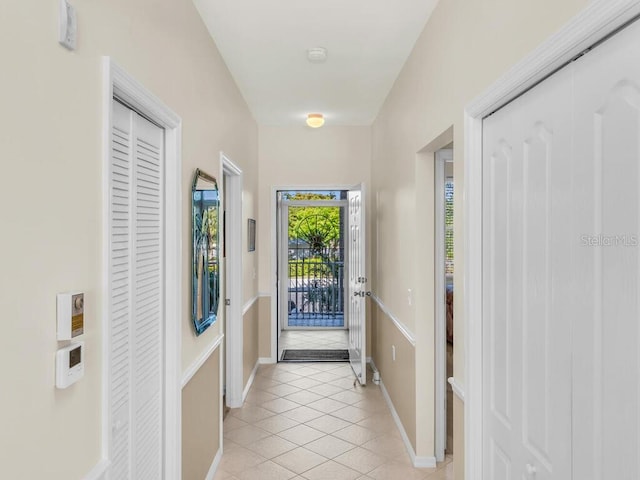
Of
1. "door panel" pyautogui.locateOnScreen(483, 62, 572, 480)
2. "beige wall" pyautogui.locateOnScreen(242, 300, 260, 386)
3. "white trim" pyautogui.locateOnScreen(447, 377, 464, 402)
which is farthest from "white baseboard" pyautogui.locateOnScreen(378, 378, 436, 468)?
"beige wall" pyautogui.locateOnScreen(242, 300, 260, 386)

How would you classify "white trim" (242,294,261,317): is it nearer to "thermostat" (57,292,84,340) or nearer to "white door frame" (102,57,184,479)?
"white door frame" (102,57,184,479)

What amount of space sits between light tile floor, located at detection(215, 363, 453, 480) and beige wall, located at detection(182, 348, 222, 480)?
25 centimetres

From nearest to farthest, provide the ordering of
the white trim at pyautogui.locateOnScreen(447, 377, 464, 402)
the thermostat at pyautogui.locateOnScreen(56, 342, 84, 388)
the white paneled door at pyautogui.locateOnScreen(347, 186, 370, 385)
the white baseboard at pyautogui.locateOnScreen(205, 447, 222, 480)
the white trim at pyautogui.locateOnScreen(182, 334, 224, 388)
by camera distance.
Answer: the thermostat at pyautogui.locateOnScreen(56, 342, 84, 388)
the white trim at pyautogui.locateOnScreen(447, 377, 464, 402)
the white trim at pyautogui.locateOnScreen(182, 334, 224, 388)
the white baseboard at pyautogui.locateOnScreen(205, 447, 222, 480)
the white paneled door at pyautogui.locateOnScreen(347, 186, 370, 385)

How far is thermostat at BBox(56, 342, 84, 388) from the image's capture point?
1.11 m

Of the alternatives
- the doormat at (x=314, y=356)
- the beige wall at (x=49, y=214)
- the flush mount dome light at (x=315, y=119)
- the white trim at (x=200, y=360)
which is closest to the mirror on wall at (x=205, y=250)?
the white trim at (x=200, y=360)

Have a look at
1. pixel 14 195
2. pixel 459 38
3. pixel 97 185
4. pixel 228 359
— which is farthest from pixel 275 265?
pixel 14 195

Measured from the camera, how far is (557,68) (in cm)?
128

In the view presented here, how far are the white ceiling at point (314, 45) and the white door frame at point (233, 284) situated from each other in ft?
2.92

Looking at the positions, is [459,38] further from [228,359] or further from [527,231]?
[228,359]

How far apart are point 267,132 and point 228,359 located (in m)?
2.56

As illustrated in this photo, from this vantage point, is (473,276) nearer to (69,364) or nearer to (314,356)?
(69,364)

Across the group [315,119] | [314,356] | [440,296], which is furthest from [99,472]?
[314,356]

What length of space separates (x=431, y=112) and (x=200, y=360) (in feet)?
6.12

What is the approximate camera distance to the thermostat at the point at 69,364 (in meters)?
1.11
